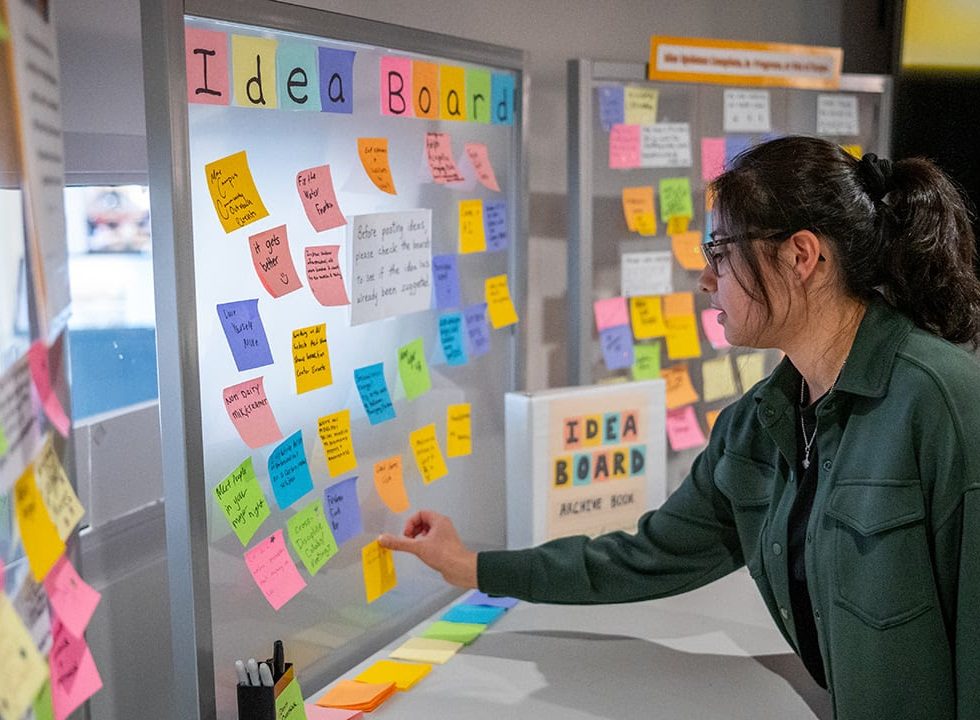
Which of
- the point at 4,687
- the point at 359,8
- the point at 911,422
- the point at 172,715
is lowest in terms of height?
the point at 172,715

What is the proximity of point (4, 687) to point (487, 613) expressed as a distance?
101cm

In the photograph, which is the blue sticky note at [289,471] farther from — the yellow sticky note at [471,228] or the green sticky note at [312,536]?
the yellow sticky note at [471,228]

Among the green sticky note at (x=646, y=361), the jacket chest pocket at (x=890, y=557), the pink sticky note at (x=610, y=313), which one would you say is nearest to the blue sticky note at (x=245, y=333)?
the jacket chest pocket at (x=890, y=557)

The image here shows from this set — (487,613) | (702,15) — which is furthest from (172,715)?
(702,15)

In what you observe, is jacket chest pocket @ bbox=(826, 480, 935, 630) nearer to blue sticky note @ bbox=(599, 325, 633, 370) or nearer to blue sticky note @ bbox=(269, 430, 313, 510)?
blue sticky note @ bbox=(269, 430, 313, 510)

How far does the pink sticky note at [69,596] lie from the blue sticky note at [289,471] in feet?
1.39

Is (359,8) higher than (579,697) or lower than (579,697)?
higher

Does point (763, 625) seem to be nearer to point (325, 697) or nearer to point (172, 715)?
point (325, 697)

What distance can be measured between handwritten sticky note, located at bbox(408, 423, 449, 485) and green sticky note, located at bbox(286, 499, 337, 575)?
250 millimetres

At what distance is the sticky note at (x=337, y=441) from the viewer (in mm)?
1504

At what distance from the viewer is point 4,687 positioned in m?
0.82

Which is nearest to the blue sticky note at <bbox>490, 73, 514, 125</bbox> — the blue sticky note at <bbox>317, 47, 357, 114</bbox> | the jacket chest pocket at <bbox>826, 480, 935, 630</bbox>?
the blue sticky note at <bbox>317, 47, 357, 114</bbox>

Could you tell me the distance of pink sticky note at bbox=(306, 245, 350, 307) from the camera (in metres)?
1.45

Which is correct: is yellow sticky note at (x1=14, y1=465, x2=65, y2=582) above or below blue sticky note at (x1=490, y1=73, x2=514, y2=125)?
below
